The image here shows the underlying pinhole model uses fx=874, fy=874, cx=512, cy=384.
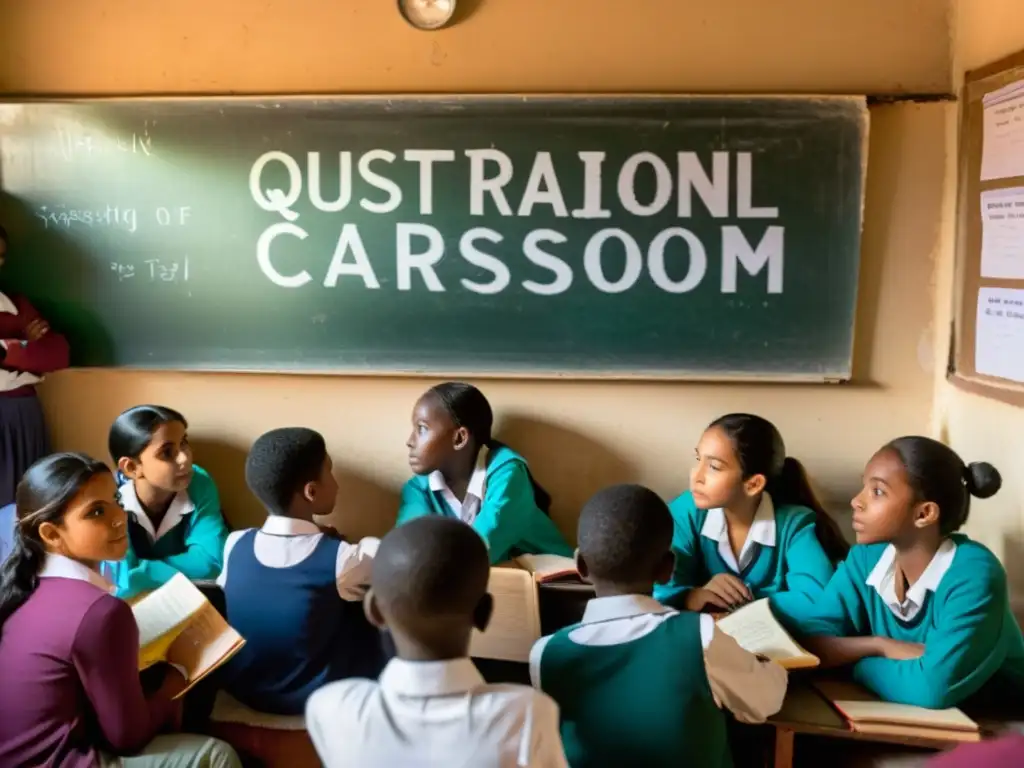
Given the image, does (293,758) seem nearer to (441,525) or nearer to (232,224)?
(441,525)

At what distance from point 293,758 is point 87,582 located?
0.55m

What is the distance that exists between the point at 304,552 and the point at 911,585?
126cm

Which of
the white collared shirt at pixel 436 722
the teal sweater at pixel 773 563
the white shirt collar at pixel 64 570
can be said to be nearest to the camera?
the white collared shirt at pixel 436 722

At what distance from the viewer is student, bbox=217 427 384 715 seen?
1800mm

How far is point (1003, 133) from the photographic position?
84.2 inches

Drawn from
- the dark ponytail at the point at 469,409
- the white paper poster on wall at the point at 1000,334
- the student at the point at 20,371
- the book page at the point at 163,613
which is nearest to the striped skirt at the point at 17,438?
the student at the point at 20,371

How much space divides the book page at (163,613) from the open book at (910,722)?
1.29 metres

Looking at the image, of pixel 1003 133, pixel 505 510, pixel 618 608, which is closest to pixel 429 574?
pixel 618 608

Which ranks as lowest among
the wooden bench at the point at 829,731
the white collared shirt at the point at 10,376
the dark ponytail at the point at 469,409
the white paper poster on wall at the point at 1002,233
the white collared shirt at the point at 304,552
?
the wooden bench at the point at 829,731

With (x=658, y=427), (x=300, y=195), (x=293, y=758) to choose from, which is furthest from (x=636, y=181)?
(x=293, y=758)

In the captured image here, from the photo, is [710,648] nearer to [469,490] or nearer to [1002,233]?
[469,490]

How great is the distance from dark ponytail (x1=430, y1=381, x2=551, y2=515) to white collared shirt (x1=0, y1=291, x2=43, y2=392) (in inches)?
50.0

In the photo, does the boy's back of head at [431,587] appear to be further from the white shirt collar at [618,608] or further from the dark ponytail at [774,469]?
the dark ponytail at [774,469]

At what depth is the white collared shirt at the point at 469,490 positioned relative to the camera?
247 cm
